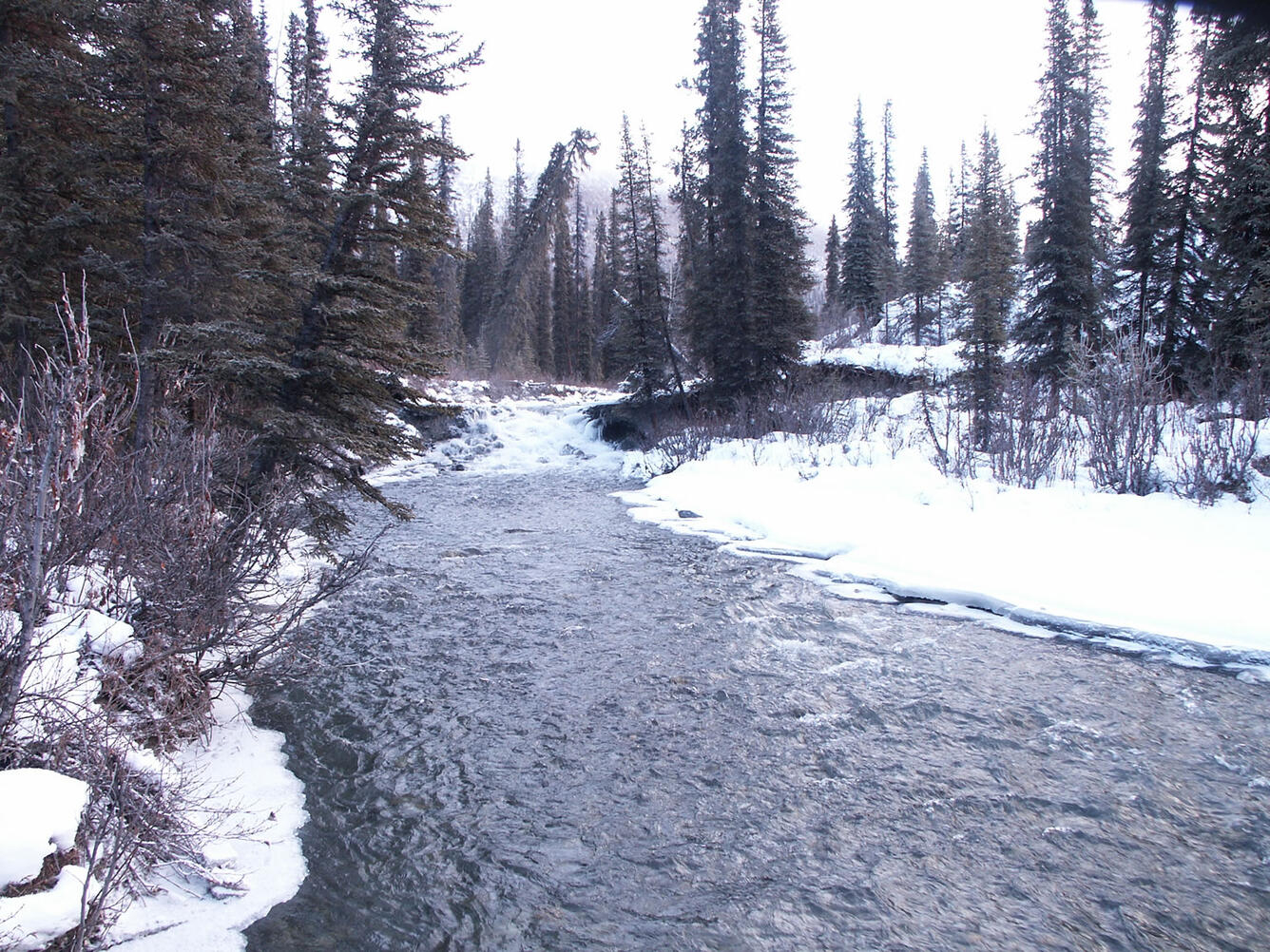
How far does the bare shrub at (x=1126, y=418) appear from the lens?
33.3 ft

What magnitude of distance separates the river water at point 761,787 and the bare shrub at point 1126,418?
5.01 meters

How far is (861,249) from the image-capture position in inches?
1679

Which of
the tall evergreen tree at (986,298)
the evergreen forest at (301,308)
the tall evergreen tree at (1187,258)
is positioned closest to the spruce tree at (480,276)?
the evergreen forest at (301,308)

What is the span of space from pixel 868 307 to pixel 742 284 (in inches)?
924

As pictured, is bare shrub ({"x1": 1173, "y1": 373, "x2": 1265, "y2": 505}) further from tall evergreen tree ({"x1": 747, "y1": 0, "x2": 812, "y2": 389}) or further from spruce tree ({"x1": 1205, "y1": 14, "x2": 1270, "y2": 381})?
tall evergreen tree ({"x1": 747, "y1": 0, "x2": 812, "y2": 389})

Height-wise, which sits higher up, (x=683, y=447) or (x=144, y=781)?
(x=683, y=447)

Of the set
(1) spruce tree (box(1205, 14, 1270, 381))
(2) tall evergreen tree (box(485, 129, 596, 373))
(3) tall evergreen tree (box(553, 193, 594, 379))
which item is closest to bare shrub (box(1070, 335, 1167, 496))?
(1) spruce tree (box(1205, 14, 1270, 381))

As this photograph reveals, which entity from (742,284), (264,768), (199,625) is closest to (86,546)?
(199,625)

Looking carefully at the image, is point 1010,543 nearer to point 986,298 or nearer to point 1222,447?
point 1222,447

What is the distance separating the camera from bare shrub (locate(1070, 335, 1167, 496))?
33.3 feet

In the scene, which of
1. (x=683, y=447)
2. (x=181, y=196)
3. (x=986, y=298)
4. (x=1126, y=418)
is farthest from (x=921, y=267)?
(x=181, y=196)

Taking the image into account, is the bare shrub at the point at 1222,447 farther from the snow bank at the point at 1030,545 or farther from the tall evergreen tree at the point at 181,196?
the tall evergreen tree at the point at 181,196

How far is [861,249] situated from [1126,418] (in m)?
35.3

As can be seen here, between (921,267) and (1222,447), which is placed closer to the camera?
(1222,447)
